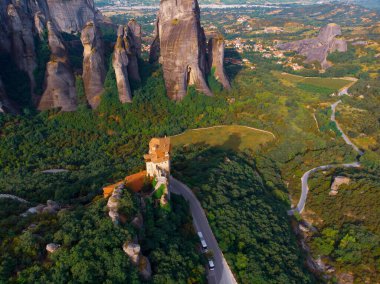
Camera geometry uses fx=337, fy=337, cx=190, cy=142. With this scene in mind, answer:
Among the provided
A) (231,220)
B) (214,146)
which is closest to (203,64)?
(214,146)

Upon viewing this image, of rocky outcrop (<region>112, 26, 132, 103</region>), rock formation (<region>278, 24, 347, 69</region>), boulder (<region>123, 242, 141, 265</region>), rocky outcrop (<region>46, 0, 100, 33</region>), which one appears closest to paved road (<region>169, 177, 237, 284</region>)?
boulder (<region>123, 242, 141, 265</region>)

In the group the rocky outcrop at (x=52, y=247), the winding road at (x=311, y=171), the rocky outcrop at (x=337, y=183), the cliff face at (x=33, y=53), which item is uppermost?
the cliff face at (x=33, y=53)

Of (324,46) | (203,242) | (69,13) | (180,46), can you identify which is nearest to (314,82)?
(324,46)

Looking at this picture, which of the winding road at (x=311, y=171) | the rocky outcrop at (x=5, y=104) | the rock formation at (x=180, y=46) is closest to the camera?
the winding road at (x=311, y=171)

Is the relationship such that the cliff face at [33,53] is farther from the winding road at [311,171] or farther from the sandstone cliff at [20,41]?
the winding road at [311,171]

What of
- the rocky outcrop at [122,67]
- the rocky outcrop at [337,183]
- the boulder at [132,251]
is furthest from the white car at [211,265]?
the rocky outcrop at [122,67]

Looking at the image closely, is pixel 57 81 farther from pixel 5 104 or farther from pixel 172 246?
pixel 172 246
